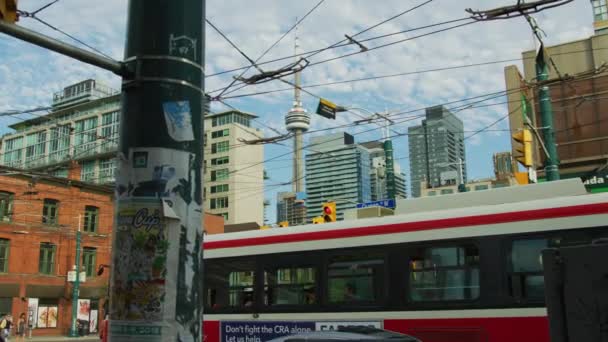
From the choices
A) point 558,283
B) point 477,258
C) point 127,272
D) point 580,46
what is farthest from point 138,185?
point 580,46

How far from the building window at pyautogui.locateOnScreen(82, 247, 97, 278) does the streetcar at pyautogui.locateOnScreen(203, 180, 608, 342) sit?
35.2 m

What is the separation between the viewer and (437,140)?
3112cm

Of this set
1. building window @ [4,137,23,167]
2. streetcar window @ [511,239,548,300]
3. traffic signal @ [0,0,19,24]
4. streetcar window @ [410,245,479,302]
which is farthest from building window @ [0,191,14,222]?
building window @ [4,137,23,167]

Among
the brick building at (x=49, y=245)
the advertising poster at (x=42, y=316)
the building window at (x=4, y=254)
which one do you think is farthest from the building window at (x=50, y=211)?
the advertising poster at (x=42, y=316)

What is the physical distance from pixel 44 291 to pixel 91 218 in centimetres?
633

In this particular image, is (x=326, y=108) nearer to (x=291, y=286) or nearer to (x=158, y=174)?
(x=291, y=286)

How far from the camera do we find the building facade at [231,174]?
98.1 m

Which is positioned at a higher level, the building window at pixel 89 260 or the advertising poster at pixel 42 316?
the building window at pixel 89 260

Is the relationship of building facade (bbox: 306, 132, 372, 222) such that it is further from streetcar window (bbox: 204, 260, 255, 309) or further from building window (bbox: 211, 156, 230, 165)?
building window (bbox: 211, 156, 230, 165)

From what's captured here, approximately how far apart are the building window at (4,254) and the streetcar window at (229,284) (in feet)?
103

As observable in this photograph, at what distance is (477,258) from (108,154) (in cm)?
8746

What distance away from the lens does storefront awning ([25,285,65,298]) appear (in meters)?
39.9

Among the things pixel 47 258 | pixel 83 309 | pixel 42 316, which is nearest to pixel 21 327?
pixel 42 316

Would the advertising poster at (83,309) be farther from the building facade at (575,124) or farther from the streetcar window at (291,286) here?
the streetcar window at (291,286)
